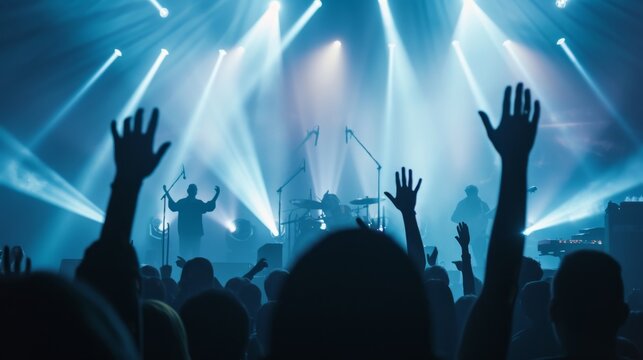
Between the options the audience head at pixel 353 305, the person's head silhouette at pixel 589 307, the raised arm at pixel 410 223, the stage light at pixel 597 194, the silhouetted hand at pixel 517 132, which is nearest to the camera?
the audience head at pixel 353 305

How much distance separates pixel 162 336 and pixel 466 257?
2525mm

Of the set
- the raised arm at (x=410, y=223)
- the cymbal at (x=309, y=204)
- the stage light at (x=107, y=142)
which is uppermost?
the stage light at (x=107, y=142)

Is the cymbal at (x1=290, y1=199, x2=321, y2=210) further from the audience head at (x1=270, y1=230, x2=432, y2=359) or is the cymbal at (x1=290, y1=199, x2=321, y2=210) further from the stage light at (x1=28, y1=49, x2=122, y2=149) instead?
the audience head at (x1=270, y1=230, x2=432, y2=359)

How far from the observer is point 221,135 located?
1638cm

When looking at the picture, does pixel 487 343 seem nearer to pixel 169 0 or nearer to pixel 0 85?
pixel 0 85

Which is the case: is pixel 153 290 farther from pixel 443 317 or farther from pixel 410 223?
pixel 443 317

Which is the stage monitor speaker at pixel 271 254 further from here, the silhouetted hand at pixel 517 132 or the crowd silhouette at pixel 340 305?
the silhouetted hand at pixel 517 132

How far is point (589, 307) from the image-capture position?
1759 mm

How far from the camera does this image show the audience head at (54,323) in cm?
64

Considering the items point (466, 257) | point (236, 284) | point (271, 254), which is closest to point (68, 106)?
point (271, 254)

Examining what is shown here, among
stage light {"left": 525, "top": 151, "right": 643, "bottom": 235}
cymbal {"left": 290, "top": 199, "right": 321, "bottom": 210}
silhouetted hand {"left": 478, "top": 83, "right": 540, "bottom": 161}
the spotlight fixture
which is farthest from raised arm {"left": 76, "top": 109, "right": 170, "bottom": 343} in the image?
the spotlight fixture

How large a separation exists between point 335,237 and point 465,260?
10.5ft

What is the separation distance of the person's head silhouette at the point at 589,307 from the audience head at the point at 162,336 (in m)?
1.16

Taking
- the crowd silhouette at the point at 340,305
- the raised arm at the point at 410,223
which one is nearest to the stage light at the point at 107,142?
the raised arm at the point at 410,223
